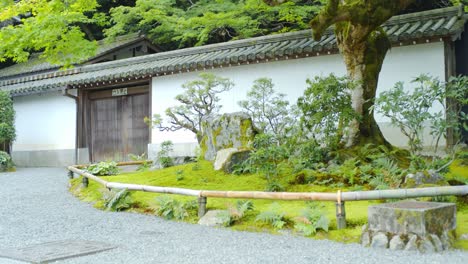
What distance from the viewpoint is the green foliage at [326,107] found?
29.6 ft

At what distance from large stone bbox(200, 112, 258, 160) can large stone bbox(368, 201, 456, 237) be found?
Answer: 17.8 ft

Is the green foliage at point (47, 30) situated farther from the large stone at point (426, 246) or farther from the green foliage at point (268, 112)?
the large stone at point (426, 246)

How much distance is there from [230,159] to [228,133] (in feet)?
3.79

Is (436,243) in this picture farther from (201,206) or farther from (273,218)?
(201,206)

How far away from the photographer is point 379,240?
536 cm

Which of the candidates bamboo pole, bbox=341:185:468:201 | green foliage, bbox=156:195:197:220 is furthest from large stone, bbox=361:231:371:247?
green foliage, bbox=156:195:197:220

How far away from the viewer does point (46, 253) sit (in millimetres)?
5434

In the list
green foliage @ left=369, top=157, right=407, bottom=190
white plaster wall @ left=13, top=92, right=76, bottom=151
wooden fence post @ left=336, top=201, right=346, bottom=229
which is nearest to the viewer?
wooden fence post @ left=336, top=201, right=346, bottom=229

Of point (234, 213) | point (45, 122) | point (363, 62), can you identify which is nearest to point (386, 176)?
point (234, 213)

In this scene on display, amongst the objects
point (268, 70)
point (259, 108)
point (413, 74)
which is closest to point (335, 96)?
point (259, 108)

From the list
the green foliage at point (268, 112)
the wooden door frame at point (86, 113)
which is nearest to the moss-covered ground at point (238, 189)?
the green foliage at point (268, 112)

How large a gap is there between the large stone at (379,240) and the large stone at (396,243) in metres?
0.06

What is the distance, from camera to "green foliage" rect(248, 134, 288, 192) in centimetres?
828

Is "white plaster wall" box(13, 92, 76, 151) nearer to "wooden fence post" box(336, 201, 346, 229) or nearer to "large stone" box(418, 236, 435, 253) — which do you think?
"wooden fence post" box(336, 201, 346, 229)
